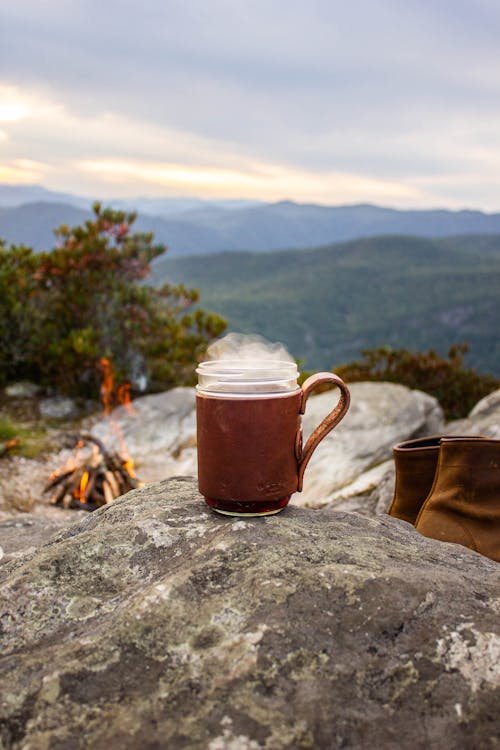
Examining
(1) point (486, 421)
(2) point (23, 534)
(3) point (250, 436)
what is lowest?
(1) point (486, 421)

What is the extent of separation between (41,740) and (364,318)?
176 m

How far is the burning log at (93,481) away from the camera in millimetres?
7523

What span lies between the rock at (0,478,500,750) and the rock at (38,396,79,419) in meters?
8.86

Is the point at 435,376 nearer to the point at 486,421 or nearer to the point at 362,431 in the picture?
the point at 362,431

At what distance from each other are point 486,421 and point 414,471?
3.08m

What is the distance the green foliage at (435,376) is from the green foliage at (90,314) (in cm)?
386

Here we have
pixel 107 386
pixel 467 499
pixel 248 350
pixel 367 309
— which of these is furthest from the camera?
pixel 367 309

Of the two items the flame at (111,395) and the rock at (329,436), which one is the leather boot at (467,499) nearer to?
the rock at (329,436)

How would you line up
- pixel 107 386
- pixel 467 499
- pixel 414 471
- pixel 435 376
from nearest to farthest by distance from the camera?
pixel 467 499, pixel 414 471, pixel 107 386, pixel 435 376

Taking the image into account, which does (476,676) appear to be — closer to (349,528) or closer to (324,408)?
(349,528)

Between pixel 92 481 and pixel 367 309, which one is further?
pixel 367 309

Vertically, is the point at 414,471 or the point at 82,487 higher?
the point at 414,471

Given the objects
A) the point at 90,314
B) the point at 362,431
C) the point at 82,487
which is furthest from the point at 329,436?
the point at 90,314

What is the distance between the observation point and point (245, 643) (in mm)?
1479
